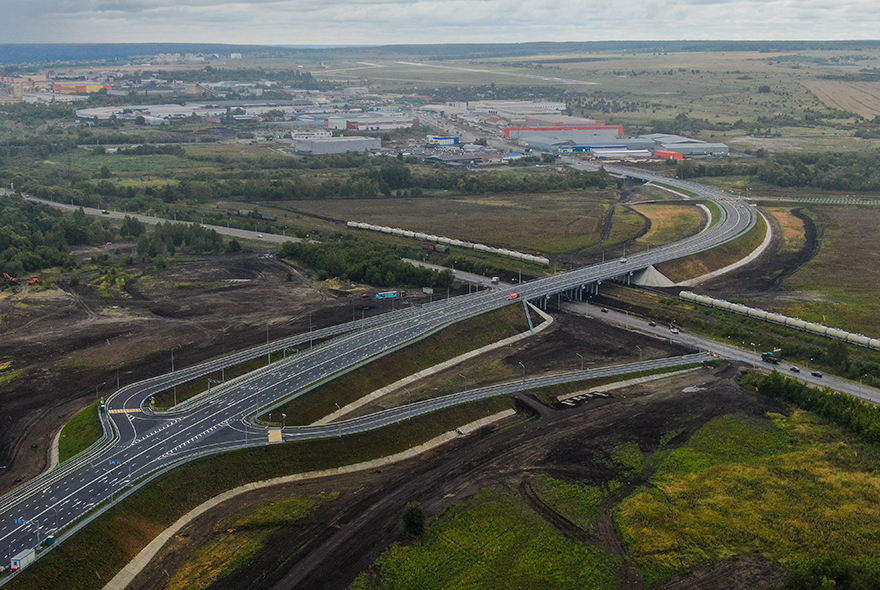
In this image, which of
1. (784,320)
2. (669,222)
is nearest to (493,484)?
(784,320)

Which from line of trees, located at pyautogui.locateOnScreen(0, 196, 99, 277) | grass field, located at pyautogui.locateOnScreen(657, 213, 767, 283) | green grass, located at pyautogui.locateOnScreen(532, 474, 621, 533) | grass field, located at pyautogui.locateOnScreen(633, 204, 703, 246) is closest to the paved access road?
grass field, located at pyautogui.locateOnScreen(657, 213, 767, 283)

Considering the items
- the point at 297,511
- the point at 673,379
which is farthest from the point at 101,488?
the point at 673,379

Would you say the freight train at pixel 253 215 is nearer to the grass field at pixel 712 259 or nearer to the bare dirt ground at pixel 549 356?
the bare dirt ground at pixel 549 356

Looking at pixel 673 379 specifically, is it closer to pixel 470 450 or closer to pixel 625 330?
pixel 625 330

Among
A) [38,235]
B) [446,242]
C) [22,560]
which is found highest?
[446,242]

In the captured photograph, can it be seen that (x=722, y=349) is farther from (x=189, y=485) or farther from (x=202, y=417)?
(x=189, y=485)

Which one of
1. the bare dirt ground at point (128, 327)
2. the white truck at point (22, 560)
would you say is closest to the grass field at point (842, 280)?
the bare dirt ground at point (128, 327)
